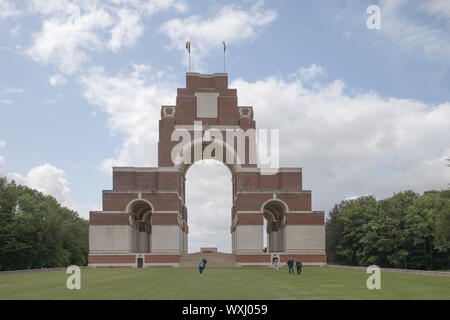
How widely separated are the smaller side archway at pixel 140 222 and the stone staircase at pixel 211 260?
21.4 feet

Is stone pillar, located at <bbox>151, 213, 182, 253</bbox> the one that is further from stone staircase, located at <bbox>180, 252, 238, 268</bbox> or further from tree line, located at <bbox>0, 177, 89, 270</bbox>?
tree line, located at <bbox>0, 177, 89, 270</bbox>

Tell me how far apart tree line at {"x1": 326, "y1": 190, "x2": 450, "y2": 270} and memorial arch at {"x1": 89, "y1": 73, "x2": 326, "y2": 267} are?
36.0 ft

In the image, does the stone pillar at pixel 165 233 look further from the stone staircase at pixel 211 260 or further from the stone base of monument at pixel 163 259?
the stone staircase at pixel 211 260

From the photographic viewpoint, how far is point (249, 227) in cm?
5466

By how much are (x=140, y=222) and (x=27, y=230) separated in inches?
553

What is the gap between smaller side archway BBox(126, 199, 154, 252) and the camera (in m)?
55.7

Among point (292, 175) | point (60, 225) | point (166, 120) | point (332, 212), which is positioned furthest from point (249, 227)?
point (332, 212)

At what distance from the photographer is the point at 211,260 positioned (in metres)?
56.3

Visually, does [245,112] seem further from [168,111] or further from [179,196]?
[179,196]

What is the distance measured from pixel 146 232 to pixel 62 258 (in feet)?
37.6

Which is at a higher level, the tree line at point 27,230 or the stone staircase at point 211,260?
the tree line at point 27,230

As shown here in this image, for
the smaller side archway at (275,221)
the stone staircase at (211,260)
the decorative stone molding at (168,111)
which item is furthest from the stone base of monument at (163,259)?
the decorative stone molding at (168,111)

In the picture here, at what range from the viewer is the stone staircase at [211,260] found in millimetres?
55053
